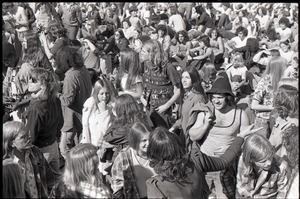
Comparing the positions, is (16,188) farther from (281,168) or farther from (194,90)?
(194,90)

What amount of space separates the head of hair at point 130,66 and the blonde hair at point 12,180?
2048 mm

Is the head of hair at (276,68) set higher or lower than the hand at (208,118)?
higher

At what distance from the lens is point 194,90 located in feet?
17.0

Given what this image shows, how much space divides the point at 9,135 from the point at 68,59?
7.15 feet

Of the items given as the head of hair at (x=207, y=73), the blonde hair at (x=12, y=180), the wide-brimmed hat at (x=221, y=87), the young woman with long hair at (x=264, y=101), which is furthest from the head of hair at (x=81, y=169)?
the head of hair at (x=207, y=73)

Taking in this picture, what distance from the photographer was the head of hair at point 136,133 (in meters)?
3.81

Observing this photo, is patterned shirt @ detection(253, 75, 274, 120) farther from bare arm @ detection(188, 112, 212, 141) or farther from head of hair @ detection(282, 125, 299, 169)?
head of hair @ detection(282, 125, 299, 169)

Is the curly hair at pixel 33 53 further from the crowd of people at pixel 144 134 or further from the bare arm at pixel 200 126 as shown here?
the bare arm at pixel 200 126

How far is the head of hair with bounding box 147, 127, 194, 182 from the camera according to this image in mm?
3338

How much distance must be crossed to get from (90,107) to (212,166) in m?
1.59

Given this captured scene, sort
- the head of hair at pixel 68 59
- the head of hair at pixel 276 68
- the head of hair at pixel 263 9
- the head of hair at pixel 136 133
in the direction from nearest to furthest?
the head of hair at pixel 136 133 → the head of hair at pixel 68 59 → the head of hair at pixel 276 68 → the head of hair at pixel 263 9

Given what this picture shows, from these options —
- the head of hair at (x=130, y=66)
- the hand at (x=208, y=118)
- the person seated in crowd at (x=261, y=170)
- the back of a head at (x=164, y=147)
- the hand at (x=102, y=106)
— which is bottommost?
the person seated in crowd at (x=261, y=170)

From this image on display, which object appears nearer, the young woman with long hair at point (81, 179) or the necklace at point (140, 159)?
the young woman with long hair at point (81, 179)

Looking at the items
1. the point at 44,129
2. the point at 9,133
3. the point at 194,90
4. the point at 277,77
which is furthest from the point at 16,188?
the point at 277,77
